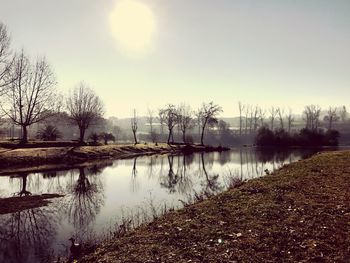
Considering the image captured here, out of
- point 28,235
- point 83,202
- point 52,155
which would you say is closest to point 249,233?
point 28,235

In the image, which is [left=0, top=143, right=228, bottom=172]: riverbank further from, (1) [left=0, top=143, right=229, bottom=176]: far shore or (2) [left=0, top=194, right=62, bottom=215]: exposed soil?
(2) [left=0, top=194, right=62, bottom=215]: exposed soil

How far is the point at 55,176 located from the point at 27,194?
9.38m

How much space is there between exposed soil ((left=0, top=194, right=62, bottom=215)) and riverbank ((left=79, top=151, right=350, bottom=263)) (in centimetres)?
1030

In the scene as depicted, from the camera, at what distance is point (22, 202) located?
21.0m

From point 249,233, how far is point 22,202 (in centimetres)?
1622

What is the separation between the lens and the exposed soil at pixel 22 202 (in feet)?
62.8

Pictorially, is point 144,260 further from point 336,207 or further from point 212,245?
point 336,207

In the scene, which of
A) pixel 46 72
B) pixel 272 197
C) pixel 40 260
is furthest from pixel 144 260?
pixel 46 72

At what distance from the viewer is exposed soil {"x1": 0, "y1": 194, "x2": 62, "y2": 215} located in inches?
754

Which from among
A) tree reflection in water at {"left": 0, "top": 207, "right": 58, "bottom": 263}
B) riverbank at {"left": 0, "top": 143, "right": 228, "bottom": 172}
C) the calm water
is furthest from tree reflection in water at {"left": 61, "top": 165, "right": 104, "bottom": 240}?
riverbank at {"left": 0, "top": 143, "right": 228, "bottom": 172}

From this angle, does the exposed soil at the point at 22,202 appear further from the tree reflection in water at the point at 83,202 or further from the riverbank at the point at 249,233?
the riverbank at the point at 249,233

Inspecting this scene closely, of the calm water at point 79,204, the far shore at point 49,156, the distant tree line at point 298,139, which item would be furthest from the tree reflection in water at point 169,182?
the distant tree line at point 298,139

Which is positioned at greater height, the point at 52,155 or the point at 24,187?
the point at 52,155

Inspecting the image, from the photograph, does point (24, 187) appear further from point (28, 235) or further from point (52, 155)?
point (52, 155)
